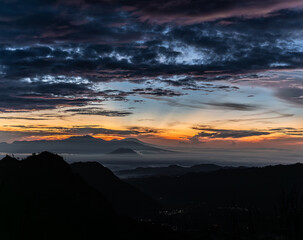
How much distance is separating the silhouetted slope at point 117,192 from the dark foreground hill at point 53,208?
35956mm

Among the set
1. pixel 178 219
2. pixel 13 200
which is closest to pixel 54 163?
pixel 13 200

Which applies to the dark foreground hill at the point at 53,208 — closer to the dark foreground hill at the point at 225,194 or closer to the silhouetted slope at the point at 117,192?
the dark foreground hill at the point at 225,194

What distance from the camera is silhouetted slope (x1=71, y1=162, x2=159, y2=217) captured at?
321ft

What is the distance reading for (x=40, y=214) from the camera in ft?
129

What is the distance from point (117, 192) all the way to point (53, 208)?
65207 millimetres

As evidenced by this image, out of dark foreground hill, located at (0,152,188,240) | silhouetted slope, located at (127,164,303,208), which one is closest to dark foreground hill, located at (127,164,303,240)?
silhouetted slope, located at (127,164,303,208)

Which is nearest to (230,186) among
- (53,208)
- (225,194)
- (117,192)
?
(225,194)

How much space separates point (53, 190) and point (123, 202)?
52.4 m

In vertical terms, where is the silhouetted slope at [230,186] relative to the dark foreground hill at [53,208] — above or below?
below

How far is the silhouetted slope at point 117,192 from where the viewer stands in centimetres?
9798

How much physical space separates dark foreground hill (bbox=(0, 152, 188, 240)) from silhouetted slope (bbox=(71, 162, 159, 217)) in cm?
3596

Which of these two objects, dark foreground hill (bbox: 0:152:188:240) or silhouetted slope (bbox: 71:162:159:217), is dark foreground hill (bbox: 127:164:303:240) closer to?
silhouetted slope (bbox: 71:162:159:217)

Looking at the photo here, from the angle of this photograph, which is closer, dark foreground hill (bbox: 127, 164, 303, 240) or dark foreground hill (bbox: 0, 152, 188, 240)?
dark foreground hill (bbox: 0, 152, 188, 240)

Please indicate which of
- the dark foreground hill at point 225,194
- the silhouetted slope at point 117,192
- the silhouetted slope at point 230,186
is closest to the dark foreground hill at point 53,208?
the dark foreground hill at point 225,194
